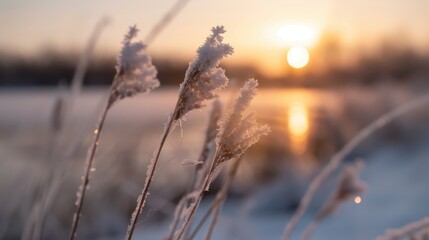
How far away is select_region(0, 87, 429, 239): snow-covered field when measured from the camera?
2881 mm

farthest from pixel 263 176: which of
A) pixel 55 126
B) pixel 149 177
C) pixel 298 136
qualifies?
pixel 149 177

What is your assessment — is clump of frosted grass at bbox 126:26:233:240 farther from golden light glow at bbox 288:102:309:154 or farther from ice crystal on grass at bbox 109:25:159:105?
golden light glow at bbox 288:102:309:154

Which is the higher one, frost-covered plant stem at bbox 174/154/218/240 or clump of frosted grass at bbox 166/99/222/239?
clump of frosted grass at bbox 166/99/222/239

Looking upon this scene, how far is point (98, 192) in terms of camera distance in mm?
4367

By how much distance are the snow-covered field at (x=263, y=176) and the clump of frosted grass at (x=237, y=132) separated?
663 mm

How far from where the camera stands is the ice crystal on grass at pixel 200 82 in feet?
2.00

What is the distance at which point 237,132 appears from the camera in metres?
0.63

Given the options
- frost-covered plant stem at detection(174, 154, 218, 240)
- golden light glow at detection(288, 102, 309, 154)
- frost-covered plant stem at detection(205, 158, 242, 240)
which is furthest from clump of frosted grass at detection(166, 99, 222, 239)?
golden light glow at detection(288, 102, 309, 154)

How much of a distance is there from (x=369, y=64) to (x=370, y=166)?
12.9ft

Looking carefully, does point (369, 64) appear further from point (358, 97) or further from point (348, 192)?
point (348, 192)

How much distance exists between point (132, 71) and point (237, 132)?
0.45 ft

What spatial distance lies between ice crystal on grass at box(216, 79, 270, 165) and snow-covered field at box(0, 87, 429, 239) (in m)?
0.67

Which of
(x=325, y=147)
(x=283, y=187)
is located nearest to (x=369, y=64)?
(x=325, y=147)

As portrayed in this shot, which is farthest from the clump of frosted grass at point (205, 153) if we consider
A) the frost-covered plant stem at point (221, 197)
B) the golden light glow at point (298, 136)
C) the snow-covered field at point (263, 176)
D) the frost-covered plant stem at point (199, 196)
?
the golden light glow at point (298, 136)
